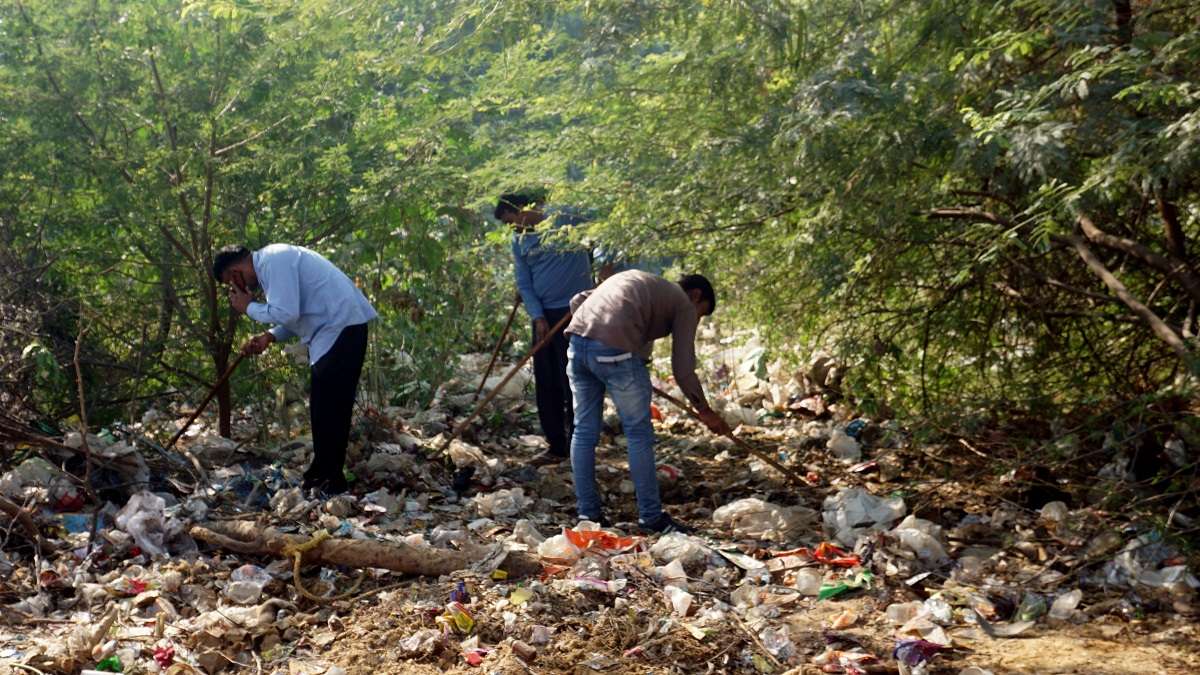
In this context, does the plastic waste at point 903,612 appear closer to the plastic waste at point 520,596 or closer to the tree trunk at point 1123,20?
the plastic waste at point 520,596

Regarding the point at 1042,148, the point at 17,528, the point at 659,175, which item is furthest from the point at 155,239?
the point at 1042,148

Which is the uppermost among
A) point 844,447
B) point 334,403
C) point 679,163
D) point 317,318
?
point 679,163

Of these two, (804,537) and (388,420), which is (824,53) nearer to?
(804,537)

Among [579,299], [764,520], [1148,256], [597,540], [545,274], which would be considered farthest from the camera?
[545,274]

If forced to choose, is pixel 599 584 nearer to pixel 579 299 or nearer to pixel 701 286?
pixel 701 286

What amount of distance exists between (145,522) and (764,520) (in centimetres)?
259

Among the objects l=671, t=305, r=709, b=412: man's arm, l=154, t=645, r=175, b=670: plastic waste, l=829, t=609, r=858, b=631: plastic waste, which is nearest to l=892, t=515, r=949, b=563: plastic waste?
l=829, t=609, r=858, b=631: plastic waste

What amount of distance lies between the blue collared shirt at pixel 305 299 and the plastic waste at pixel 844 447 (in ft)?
8.98

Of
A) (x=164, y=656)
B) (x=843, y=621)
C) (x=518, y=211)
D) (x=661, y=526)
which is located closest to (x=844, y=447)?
(x=661, y=526)

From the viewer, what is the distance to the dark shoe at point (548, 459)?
6.65m

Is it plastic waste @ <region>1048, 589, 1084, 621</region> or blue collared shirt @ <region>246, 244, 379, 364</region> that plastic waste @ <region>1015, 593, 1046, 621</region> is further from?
blue collared shirt @ <region>246, 244, 379, 364</region>

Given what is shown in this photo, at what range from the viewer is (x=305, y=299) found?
548 centimetres

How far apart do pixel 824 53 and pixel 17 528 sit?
3.74 metres

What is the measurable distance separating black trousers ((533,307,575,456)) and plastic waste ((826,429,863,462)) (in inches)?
58.8
